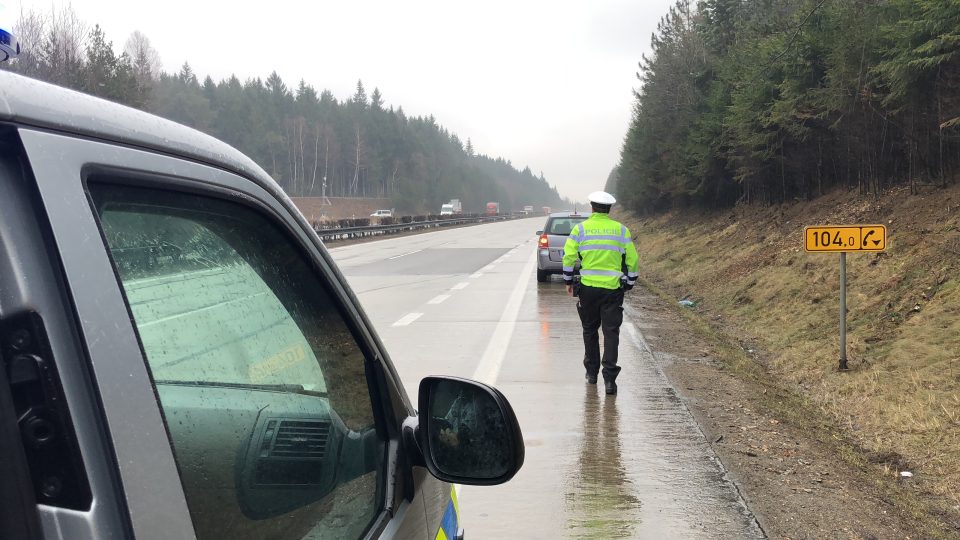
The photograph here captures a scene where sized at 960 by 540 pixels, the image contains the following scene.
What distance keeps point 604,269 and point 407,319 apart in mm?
5562

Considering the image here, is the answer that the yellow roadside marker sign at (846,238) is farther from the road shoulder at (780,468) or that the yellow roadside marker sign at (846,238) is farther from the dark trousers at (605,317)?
the dark trousers at (605,317)

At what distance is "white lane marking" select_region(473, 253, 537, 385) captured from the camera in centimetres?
848

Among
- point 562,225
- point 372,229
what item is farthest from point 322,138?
point 562,225

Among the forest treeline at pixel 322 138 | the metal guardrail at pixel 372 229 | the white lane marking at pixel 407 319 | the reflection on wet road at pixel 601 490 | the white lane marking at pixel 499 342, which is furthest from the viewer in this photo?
the forest treeline at pixel 322 138

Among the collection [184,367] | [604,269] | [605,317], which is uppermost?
[184,367]

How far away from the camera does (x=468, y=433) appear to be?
1.79 meters

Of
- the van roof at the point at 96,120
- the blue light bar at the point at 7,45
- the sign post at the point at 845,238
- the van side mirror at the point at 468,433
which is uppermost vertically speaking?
the blue light bar at the point at 7,45

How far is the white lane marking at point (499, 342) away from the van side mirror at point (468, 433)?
5159mm

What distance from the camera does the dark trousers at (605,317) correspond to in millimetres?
7598

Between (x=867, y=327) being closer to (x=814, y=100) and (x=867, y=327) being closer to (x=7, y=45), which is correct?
(x=7, y=45)

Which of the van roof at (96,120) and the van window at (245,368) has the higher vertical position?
the van roof at (96,120)

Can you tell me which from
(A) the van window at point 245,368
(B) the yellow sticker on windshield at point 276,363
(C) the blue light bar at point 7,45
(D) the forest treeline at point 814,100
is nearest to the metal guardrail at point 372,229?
(D) the forest treeline at point 814,100

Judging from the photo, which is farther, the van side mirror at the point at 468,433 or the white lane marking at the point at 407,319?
the white lane marking at the point at 407,319

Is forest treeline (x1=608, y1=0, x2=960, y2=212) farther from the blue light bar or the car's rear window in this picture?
the blue light bar
